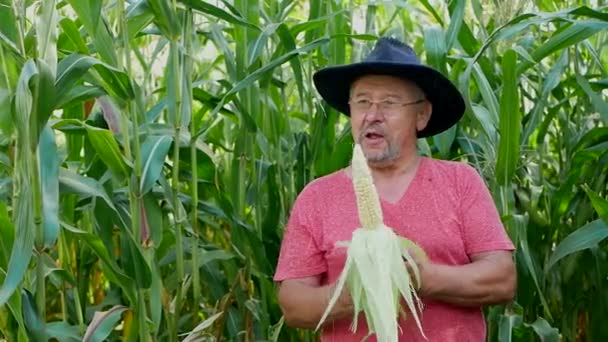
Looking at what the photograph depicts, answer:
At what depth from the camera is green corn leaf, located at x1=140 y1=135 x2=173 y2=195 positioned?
2.77 m

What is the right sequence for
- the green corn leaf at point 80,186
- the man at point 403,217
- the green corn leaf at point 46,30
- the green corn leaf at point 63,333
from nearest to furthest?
the green corn leaf at point 46,30 < the man at point 403,217 < the green corn leaf at point 80,186 < the green corn leaf at point 63,333

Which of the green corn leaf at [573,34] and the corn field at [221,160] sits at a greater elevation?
the green corn leaf at [573,34]

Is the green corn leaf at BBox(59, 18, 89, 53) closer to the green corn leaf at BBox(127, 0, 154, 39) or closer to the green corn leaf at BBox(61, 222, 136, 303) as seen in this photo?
the green corn leaf at BBox(127, 0, 154, 39)

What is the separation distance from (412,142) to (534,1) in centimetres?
116

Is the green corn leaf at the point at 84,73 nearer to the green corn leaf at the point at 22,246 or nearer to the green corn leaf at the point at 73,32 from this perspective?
the green corn leaf at the point at 73,32

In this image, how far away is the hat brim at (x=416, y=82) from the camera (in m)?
2.63

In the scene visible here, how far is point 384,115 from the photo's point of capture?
8.58ft

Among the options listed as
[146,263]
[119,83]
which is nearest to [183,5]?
[119,83]

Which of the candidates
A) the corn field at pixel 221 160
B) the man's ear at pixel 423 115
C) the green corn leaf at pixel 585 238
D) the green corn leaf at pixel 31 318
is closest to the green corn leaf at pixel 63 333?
the corn field at pixel 221 160

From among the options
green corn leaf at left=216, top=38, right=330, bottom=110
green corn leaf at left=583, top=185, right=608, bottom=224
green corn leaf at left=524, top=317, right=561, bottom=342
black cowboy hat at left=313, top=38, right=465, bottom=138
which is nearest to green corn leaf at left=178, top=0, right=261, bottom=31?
green corn leaf at left=216, top=38, right=330, bottom=110

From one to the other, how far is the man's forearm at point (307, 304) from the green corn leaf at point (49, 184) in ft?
1.67

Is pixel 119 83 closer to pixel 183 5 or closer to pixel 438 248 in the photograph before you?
pixel 183 5

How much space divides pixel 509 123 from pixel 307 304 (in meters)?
0.72

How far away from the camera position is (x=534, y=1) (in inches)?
144
